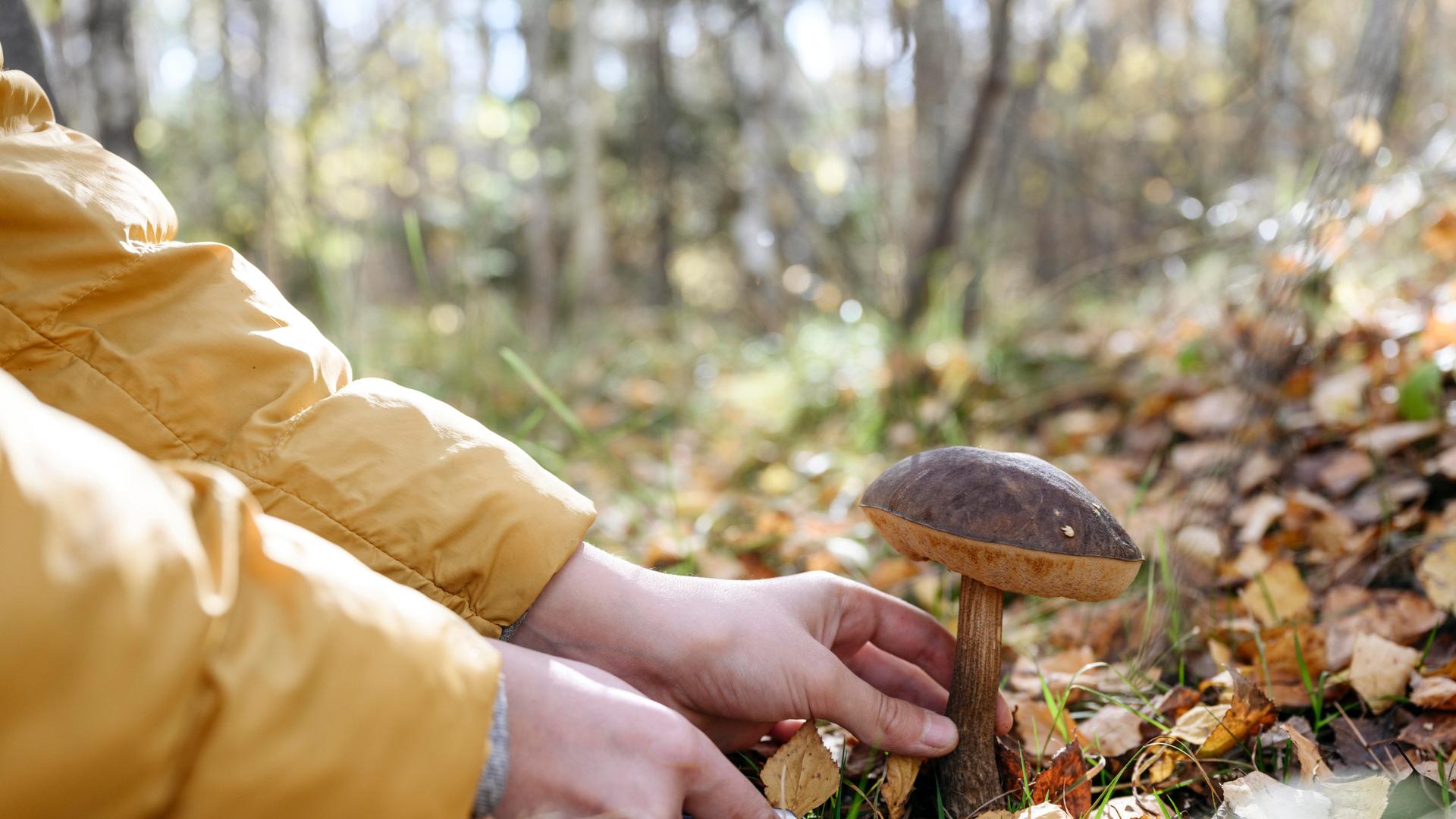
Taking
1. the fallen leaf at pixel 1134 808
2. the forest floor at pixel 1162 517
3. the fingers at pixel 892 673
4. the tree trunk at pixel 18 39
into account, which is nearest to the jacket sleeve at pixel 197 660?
the forest floor at pixel 1162 517

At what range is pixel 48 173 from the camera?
3.66 ft

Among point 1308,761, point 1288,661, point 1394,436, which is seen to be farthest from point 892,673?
point 1394,436

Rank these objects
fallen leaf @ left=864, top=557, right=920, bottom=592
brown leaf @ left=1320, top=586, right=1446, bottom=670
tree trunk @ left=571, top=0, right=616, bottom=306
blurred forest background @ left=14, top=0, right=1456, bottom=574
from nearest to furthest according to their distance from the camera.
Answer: brown leaf @ left=1320, top=586, right=1446, bottom=670
fallen leaf @ left=864, top=557, right=920, bottom=592
blurred forest background @ left=14, top=0, right=1456, bottom=574
tree trunk @ left=571, top=0, right=616, bottom=306

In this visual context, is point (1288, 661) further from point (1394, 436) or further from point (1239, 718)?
point (1394, 436)

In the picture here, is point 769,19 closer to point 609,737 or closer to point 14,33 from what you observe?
point 14,33

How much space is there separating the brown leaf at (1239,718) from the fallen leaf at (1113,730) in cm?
11

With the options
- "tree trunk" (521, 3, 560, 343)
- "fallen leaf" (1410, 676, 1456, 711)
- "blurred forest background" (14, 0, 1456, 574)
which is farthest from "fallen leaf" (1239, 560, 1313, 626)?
"tree trunk" (521, 3, 560, 343)

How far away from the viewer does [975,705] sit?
1.27 meters

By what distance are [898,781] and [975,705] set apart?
0.16m

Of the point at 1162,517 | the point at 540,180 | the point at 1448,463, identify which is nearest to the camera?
the point at 1448,463

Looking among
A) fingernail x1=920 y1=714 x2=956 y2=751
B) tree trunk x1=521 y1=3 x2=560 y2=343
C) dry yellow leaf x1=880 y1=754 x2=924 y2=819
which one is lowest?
dry yellow leaf x1=880 y1=754 x2=924 y2=819

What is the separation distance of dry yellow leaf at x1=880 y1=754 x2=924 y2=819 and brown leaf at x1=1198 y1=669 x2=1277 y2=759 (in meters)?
0.44

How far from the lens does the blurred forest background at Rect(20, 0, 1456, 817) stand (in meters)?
1.73

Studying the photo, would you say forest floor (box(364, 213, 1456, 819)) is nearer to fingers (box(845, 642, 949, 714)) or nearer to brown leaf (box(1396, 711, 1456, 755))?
brown leaf (box(1396, 711, 1456, 755))
